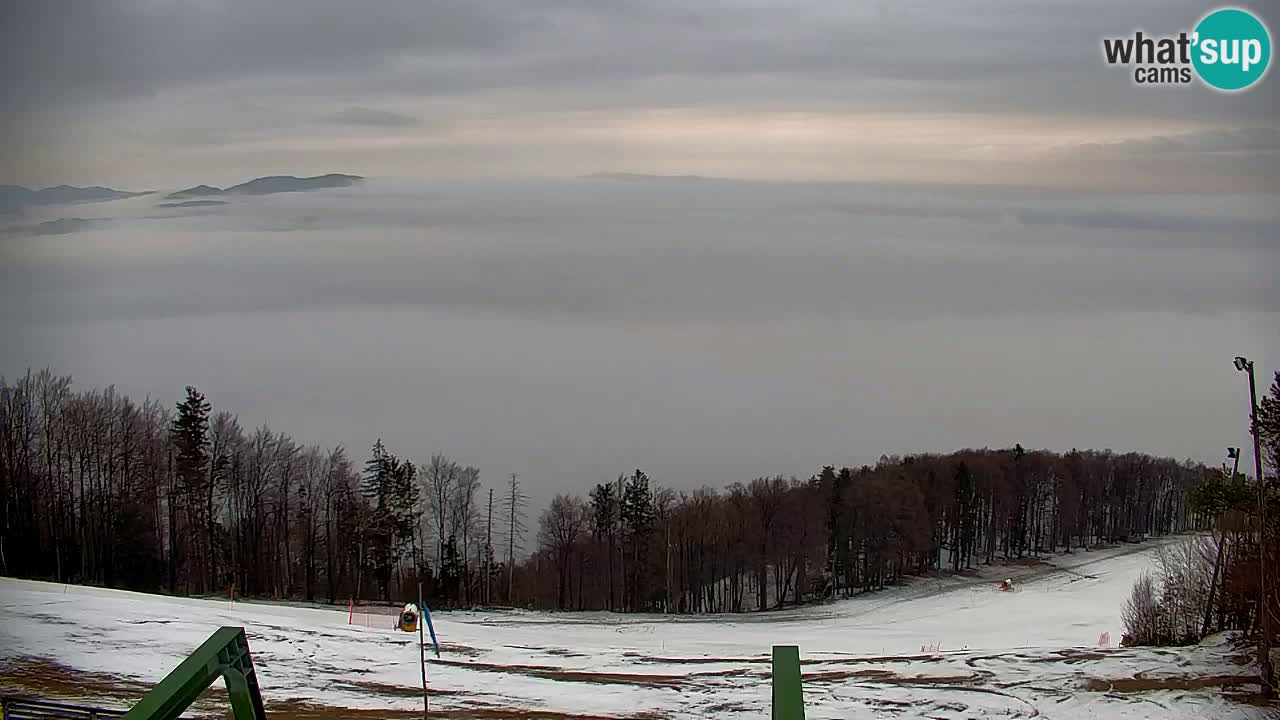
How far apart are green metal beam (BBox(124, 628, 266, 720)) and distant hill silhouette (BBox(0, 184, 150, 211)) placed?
13298 millimetres

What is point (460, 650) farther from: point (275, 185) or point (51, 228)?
point (275, 185)

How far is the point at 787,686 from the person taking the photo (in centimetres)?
150

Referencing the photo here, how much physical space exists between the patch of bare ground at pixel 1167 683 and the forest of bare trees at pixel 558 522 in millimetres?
7005

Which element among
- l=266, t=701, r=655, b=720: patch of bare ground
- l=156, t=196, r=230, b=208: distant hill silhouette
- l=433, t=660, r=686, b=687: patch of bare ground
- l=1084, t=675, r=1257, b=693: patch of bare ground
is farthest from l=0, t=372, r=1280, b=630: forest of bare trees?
l=266, t=701, r=655, b=720: patch of bare ground

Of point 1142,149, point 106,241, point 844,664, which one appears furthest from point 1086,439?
point 106,241

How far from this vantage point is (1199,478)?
16.9 meters

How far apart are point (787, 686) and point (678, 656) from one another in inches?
524

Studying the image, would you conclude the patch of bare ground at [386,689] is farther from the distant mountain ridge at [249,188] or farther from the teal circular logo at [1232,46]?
the teal circular logo at [1232,46]

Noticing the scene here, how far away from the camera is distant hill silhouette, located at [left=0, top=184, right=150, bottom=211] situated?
44.2ft

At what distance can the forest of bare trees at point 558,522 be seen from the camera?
63.3 feet

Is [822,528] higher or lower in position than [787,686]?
lower

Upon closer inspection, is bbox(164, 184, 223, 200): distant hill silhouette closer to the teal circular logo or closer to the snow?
the snow

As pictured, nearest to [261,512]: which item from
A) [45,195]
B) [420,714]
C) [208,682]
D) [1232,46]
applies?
[45,195]

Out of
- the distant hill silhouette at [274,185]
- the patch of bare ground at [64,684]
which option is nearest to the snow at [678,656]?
the patch of bare ground at [64,684]
